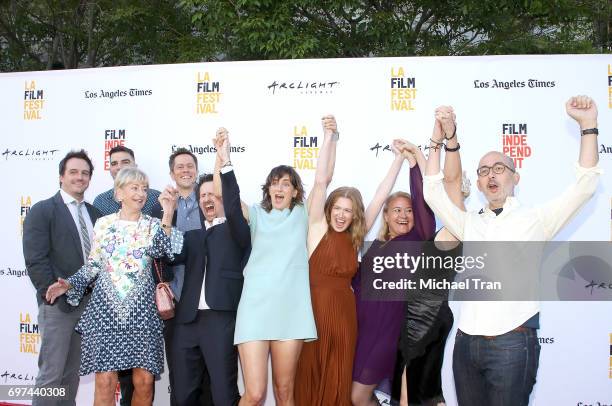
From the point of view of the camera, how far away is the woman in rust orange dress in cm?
354

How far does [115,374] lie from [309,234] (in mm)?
1371

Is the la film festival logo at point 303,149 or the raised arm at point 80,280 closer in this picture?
the raised arm at point 80,280

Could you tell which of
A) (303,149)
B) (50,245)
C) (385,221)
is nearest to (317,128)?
(303,149)

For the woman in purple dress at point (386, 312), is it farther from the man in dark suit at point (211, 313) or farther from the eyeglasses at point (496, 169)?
the man in dark suit at point (211, 313)

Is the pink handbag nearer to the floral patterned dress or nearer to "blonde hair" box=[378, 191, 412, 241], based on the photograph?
the floral patterned dress

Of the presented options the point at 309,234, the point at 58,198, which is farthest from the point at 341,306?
the point at 58,198

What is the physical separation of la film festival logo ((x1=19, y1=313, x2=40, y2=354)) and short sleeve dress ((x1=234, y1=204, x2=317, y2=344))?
72.4 inches

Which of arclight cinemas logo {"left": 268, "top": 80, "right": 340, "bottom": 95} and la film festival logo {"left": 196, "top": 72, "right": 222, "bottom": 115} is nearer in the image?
arclight cinemas logo {"left": 268, "top": 80, "right": 340, "bottom": 95}

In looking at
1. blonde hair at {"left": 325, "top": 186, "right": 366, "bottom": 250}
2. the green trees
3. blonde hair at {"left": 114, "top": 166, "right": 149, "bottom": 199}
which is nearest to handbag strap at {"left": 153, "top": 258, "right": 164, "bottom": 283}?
blonde hair at {"left": 114, "top": 166, "right": 149, "bottom": 199}

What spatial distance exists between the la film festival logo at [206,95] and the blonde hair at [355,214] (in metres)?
1.18

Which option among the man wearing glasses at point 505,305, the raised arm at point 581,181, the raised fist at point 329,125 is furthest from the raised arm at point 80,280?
the raised arm at point 581,181

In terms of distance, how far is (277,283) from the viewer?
138 inches

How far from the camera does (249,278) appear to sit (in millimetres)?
3578

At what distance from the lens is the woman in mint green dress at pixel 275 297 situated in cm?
345
